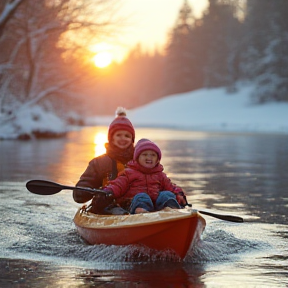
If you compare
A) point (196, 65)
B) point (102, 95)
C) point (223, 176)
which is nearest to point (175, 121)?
point (196, 65)

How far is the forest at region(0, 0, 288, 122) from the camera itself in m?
26.5

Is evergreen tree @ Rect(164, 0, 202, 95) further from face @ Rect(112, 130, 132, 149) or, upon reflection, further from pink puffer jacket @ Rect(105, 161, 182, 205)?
pink puffer jacket @ Rect(105, 161, 182, 205)

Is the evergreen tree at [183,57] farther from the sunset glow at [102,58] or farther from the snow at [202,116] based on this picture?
the sunset glow at [102,58]

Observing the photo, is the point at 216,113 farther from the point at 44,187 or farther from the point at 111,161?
the point at 44,187

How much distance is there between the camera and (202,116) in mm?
54031

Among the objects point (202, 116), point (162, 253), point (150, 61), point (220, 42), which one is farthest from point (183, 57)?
point (162, 253)

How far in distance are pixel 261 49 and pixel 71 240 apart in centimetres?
4884

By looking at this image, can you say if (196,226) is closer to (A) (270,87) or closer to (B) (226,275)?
(B) (226,275)

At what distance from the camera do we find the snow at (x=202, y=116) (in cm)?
3131

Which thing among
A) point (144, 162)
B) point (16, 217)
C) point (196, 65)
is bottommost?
point (16, 217)

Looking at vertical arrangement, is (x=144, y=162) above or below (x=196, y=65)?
below

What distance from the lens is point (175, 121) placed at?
180 feet

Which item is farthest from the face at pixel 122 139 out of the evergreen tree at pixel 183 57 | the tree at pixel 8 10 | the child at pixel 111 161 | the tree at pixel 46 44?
the evergreen tree at pixel 183 57

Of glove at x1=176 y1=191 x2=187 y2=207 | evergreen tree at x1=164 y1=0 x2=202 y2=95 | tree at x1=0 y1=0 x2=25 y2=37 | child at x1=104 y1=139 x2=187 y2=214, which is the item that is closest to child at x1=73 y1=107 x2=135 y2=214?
child at x1=104 y1=139 x2=187 y2=214
